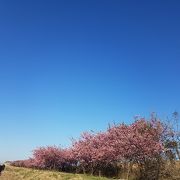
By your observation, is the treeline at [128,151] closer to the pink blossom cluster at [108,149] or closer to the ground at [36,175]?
the pink blossom cluster at [108,149]

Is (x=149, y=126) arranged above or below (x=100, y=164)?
above

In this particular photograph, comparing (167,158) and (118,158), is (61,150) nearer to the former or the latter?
(118,158)

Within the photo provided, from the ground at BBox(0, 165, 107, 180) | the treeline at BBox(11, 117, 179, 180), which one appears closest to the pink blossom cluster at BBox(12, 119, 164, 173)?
the treeline at BBox(11, 117, 179, 180)

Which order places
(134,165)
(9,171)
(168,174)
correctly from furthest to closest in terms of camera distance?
(9,171) < (134,165) < (168,174)

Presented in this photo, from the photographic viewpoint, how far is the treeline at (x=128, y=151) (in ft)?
97.5

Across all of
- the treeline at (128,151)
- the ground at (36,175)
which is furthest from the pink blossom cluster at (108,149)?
the ground at (36,175)

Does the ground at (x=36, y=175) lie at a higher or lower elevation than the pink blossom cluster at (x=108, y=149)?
lower

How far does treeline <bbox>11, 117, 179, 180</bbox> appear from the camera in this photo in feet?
97.5

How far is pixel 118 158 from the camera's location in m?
33.9

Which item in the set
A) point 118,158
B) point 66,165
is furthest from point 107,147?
point 66,165

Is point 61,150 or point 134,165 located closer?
point 134,165

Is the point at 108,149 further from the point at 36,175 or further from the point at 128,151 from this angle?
the point at 36,175

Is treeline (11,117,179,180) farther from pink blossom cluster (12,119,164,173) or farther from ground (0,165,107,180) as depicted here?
ground (0,165,107,180)

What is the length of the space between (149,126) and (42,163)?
70.2ft
